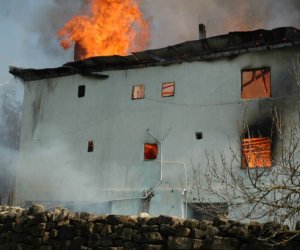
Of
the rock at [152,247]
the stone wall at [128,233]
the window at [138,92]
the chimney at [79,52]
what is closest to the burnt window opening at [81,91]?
the window at [138,92]

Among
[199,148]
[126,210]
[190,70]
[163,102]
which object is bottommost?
[126,210]

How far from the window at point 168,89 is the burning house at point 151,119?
0.17 ft

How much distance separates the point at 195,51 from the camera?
20406mm

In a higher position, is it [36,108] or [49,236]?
[36,108]

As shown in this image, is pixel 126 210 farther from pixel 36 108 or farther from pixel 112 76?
pixel 36 108

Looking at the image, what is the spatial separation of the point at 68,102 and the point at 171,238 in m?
16.8

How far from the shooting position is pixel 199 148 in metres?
19.4

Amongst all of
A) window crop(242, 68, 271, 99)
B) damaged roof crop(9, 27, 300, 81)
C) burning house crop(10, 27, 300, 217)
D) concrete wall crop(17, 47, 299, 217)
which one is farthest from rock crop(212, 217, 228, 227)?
damaged roof crop(9, 27, 300, 81)

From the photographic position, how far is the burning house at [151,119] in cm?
1873

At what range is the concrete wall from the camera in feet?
62.7

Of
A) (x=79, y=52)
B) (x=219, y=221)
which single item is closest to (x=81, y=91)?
(x=79, y=52)

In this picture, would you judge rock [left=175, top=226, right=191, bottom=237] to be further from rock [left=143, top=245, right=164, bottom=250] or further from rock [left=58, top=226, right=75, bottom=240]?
rock [left=58, top=226, right=75, bottom=240]

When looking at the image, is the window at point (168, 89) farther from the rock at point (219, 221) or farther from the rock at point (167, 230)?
the rock at point (219, 221)

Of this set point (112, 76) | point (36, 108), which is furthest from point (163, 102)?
point (36, 108)
